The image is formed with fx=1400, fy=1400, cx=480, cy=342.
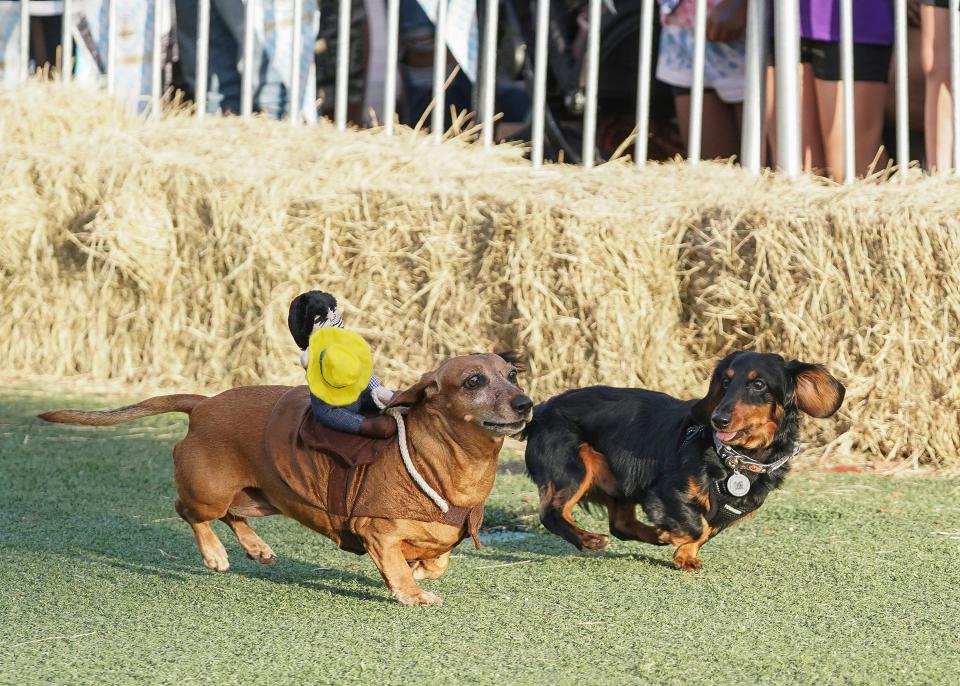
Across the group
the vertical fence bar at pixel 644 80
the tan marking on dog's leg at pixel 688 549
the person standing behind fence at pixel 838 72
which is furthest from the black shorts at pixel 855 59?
the tan marking on dog's leg at pixel 688 549

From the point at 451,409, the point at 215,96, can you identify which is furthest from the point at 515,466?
the point at 215,96

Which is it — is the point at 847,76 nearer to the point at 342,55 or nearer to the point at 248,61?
the point at 342,55

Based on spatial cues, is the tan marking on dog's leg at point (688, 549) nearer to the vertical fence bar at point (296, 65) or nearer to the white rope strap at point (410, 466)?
the white rope strap at point (410, 466)

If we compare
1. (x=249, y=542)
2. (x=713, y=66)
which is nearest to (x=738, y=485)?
(x=249, y=542)

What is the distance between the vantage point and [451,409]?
11.5 ft

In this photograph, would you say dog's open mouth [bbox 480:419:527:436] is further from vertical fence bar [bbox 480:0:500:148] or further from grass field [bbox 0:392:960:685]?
vertical fence bar [bbox 480:0:500:148]

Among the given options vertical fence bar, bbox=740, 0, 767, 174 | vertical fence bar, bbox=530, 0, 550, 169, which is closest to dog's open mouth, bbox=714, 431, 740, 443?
vertical fence bar, bbox=740, 0, 767, 174

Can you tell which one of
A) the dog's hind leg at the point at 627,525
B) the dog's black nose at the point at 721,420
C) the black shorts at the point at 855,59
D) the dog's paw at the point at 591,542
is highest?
the black shorts at the point at 855,59

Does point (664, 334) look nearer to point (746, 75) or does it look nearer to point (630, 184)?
point (630, 184)

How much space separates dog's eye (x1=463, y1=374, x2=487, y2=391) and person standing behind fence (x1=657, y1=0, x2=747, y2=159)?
14.0 ft

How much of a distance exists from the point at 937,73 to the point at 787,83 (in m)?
0.69

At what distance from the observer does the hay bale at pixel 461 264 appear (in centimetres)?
539

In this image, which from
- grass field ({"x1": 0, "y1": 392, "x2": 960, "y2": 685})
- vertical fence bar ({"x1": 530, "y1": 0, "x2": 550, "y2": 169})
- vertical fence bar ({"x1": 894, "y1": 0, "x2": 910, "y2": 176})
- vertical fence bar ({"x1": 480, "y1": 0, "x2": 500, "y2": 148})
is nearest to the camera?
grass field ({"x1": 0, "y1": 392, "x2": 960, "y2": 685})

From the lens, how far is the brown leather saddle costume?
3.51m
